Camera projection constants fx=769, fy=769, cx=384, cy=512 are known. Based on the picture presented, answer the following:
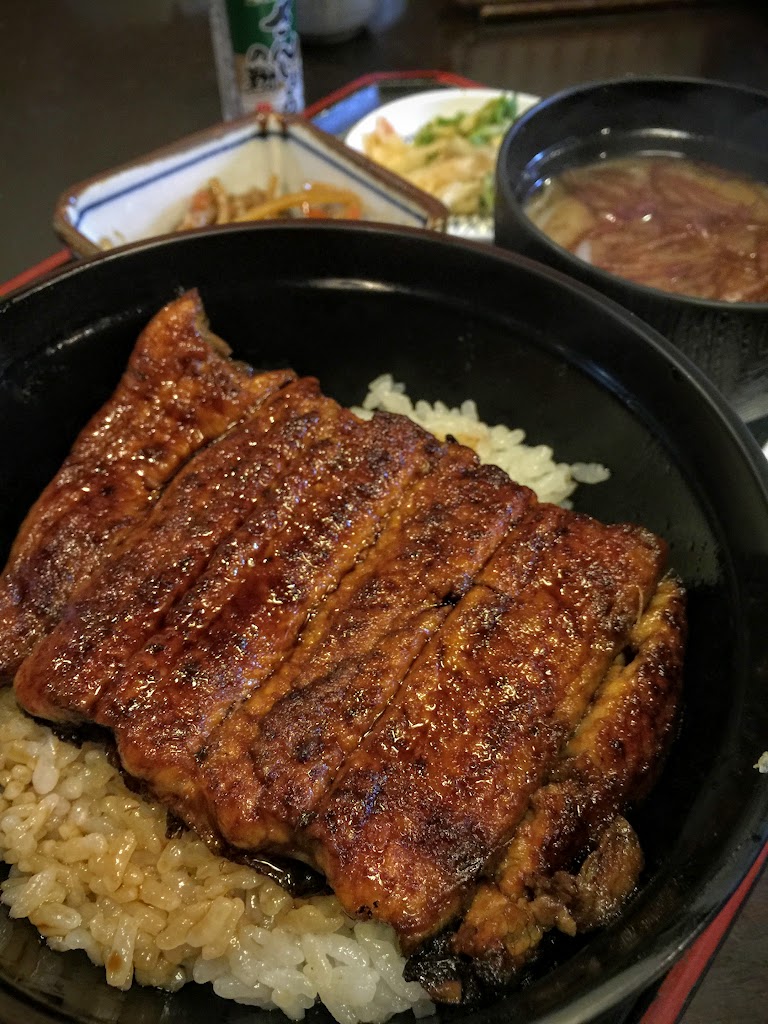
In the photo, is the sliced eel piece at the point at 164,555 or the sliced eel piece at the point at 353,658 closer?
the sliced eel piece at the point at 353,658

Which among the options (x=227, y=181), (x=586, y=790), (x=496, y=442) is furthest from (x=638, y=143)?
(x=586, y=790)

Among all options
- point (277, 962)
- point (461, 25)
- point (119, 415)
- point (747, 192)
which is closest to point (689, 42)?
point (461, 25)

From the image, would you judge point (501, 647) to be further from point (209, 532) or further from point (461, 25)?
point (461, 25)

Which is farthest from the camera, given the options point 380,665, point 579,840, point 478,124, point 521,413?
point 478,124

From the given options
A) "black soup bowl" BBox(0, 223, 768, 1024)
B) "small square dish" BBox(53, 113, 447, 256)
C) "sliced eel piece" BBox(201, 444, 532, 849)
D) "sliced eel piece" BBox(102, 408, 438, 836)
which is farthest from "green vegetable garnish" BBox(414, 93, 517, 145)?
"sliced eel piece" BBox(201, 444, 532, 849)

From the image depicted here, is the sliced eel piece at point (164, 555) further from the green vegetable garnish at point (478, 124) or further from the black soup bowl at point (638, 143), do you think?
the green vegetable garnish at point (478, 124)

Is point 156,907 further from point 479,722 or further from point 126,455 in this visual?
point 126,455

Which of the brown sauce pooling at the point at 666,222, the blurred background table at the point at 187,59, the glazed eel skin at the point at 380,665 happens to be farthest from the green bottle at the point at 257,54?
the glazed eel skin at the point at 380,665
